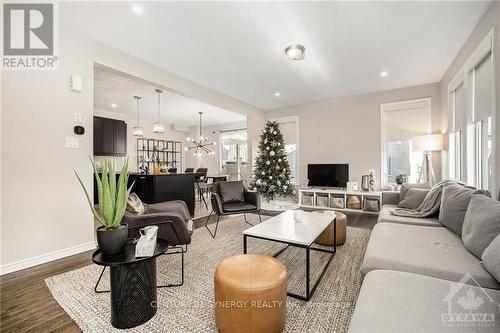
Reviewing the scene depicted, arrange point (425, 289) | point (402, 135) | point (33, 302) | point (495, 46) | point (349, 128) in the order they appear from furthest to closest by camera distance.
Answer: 1. point (349, 128)
2. point (402, 135)
3. point (495, 46)
4. point (33, 302)
5. point (425, 289)

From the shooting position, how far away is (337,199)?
5188 mm

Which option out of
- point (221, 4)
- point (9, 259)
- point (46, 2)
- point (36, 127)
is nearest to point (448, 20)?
point (221, 4)

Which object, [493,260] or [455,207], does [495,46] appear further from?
[493,260]

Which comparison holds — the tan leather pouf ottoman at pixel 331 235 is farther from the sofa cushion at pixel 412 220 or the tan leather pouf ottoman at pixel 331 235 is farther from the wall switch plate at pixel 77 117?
the wall switch plate at pixel 77 117

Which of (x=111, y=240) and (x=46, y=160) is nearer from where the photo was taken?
(x=111, y=240)

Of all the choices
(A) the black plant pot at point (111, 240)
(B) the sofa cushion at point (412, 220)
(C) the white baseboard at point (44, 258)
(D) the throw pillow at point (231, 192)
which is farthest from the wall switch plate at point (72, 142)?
(B) the sofa cushion at point (412, 220)

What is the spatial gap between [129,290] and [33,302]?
0.99 meters

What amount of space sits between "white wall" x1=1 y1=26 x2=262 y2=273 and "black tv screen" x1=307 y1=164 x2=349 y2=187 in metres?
4.66

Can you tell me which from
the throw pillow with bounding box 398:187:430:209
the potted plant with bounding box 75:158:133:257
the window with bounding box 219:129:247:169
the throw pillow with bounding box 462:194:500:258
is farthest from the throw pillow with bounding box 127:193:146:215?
the window with bounding box 219:129:247:169

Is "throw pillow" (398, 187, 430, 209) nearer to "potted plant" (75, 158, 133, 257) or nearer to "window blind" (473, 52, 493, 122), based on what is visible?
"window blind" (473, 52, 493, 122)

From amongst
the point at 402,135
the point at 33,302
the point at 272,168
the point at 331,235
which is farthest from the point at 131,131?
the point at 402,135

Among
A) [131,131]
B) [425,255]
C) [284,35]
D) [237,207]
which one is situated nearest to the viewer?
[425,255]

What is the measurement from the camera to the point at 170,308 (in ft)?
5.55

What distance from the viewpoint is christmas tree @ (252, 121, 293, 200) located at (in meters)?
5.65
